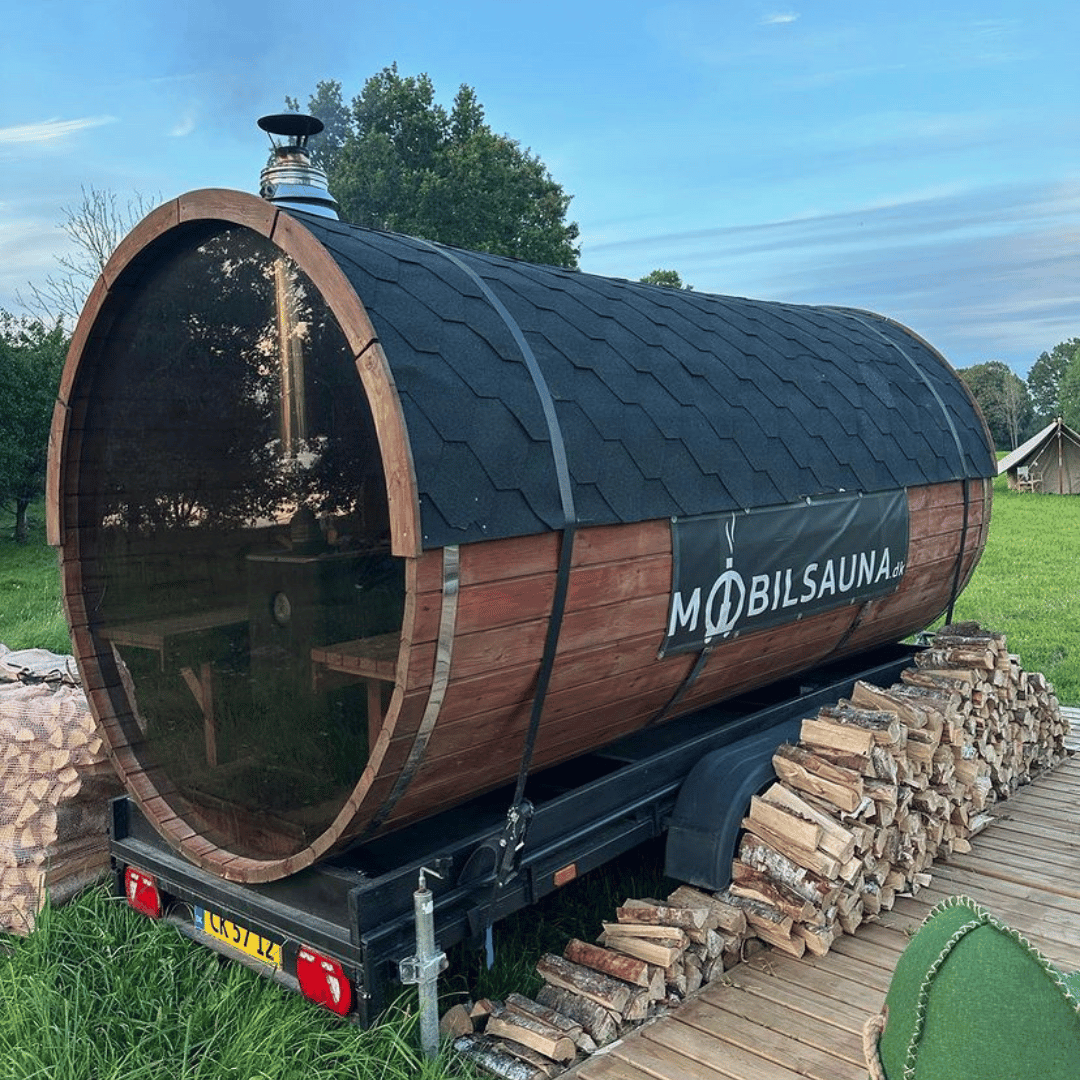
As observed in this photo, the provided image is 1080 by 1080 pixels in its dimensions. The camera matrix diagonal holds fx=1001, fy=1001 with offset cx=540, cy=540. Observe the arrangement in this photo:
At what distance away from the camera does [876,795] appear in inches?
176

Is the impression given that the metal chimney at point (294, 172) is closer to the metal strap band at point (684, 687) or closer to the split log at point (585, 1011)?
the metal strap band at point (684, 687)

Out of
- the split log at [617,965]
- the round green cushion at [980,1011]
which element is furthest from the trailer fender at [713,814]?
the round green cushion at [980,1011]

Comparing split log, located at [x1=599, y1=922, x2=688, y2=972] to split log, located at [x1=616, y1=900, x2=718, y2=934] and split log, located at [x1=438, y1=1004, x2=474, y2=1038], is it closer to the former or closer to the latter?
split log, located at [x1=616, y1=900, x2=718, y2=934]

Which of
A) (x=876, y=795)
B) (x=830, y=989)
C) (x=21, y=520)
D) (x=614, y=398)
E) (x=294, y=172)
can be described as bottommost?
(x=830, y=989)

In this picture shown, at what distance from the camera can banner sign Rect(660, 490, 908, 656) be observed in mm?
4016

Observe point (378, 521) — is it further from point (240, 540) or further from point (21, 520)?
point (21, 520)

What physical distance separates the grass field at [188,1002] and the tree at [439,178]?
967 inches

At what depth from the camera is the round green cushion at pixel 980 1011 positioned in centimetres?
160

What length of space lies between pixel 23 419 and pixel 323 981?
22.3 m

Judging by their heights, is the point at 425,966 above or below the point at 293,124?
below

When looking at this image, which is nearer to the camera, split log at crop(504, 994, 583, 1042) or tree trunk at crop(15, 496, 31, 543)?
split log at crop(504, 994, 583, 1042)

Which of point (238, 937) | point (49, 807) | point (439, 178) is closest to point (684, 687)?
point (238, 937)

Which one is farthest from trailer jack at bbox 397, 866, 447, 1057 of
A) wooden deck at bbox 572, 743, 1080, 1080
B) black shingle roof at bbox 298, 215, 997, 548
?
black shingle roof at bbox 298, 215, 997, 548

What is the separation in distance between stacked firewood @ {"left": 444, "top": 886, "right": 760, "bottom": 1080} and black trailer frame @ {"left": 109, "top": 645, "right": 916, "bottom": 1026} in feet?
0.79
